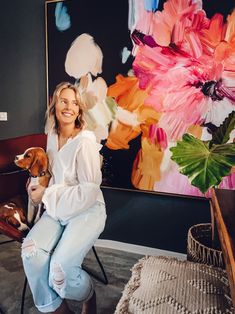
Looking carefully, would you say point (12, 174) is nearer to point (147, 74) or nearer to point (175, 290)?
point (147, 74)

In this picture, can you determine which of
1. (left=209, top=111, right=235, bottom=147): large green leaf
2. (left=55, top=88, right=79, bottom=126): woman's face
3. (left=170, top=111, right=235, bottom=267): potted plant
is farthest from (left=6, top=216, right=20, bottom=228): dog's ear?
(left=209, top=111, right=235, bottom=147): large green leaf

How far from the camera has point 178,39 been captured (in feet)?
6.83

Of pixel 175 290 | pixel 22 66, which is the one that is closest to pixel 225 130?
pixel 175 290

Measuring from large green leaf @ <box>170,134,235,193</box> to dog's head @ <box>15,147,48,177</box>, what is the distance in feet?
2.47

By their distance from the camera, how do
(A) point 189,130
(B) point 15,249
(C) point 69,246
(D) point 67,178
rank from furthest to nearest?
(B) point 15,249 → (A) point 189,130 → (D) point 67,178 → (C) point 69,246

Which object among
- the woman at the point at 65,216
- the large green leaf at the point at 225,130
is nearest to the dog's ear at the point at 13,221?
the woman at the point at 65,216

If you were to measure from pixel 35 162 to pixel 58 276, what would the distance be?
0.62 metres

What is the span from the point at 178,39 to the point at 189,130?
0.63 m

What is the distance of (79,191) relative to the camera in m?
1.54

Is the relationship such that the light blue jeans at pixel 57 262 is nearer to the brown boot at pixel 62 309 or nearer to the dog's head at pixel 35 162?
the brown boot at pixel 62 309

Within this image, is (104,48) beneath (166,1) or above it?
beneath

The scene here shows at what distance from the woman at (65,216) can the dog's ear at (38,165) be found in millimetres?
49

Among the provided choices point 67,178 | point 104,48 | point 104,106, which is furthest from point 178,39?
point 67,178

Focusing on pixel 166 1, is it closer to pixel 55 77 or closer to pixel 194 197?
pixel 55 77
